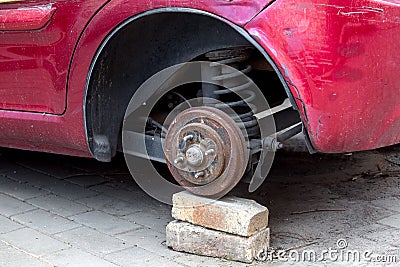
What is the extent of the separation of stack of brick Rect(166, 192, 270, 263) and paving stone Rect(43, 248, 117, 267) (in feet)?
1.19

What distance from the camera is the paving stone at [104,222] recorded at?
3.74 meters

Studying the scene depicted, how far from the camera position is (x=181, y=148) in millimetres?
3332

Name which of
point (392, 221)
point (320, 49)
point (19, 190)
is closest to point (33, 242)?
point (19, 190)

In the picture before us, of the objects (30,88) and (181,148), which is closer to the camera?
(181,148)

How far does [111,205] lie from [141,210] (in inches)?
8.5

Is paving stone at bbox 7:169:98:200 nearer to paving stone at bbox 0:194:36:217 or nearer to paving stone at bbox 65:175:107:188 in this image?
paving stone at bbox 65:175:107:188

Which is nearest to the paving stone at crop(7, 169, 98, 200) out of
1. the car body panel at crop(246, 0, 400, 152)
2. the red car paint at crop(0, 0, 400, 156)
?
the red car paint at crop(0, 0, 400, 156)

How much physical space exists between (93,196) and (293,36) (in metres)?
1.96

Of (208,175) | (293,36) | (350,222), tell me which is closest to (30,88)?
(208,175)

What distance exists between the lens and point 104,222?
3863 millimetres

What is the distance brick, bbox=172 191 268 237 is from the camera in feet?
10.5

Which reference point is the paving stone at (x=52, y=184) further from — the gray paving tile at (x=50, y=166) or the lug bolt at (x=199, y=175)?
the lug bolt at (x=199, y=175)

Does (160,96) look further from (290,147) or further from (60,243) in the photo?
(290,147)

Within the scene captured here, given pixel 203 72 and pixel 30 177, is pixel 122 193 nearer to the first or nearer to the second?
pixel 30 177
